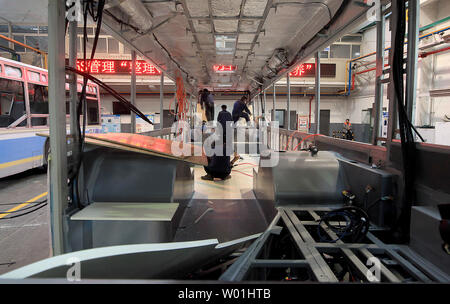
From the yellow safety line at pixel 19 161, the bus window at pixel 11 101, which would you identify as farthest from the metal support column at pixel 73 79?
the bus window at pixel 11 101

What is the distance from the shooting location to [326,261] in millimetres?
1519

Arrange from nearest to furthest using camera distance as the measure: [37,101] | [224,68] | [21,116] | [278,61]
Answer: [278,61]
[21,116]
[37,101]
[224,68]

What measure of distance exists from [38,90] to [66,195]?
672cm

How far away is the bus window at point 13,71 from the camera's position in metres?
5.83

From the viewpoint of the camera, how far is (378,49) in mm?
2334

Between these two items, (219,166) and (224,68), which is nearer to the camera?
(219,166)

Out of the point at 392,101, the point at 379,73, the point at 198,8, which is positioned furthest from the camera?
the point at 198,8

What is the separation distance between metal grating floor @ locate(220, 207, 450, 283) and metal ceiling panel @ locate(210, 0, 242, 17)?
2680 millimetres

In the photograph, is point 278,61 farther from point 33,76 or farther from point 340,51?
point 340,51

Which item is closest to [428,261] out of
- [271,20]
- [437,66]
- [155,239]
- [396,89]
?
[396,89]

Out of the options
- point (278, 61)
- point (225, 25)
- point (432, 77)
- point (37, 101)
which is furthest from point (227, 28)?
point (432, 77)

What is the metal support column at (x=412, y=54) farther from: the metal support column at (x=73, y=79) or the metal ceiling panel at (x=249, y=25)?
the metal support column at (x=73, y=79)

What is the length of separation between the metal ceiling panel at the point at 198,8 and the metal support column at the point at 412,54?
218cm

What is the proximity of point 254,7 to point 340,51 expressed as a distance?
14.9 metres
